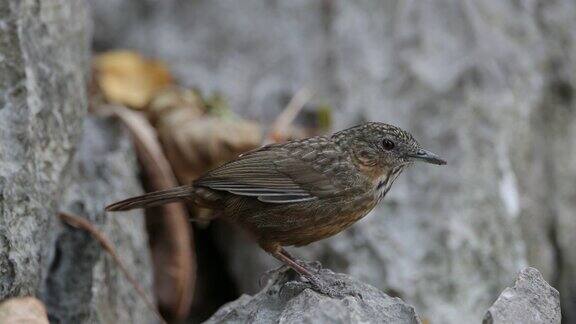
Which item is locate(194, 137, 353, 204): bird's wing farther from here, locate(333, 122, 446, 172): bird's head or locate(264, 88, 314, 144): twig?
locate(264, 88, 314, 144): twig

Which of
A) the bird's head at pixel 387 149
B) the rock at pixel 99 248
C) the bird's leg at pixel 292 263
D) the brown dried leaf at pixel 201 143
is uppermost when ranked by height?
the bird's head at pixel 387 149

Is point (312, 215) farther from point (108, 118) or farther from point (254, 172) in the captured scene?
point (108, 118)

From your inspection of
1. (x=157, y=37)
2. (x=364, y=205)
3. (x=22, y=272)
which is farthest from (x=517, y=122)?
(x=22, y=272)

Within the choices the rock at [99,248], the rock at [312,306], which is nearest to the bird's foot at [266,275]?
the rock at [312,306]

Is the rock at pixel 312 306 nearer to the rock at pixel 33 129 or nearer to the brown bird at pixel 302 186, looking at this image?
the brown bird at pixel 302 186

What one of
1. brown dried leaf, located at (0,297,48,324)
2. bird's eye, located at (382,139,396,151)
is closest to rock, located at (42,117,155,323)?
brown dried leaf, located at (0,297,48,324)

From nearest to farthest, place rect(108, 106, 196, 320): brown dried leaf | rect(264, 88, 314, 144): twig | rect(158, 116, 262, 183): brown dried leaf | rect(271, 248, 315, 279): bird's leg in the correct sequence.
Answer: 1. rect(271, 248, 315, 279): bird's leg
2. rect(108, 106, 196, 320): brown dried leaf
3. rect(158, 116, 262, 183): brown dried leaf
4. rect(264, 88, 314, 144): twig
